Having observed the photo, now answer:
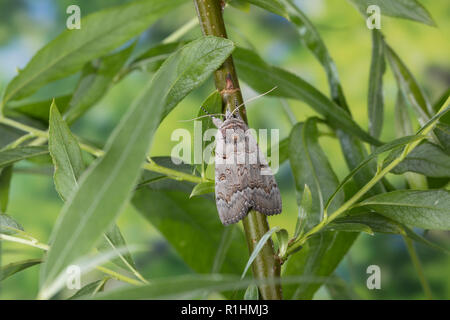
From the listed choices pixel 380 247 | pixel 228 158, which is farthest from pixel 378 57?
pixel 380 247

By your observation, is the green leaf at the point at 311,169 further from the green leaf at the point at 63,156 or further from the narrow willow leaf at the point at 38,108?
the narrow willow leaf at the point at 38,108

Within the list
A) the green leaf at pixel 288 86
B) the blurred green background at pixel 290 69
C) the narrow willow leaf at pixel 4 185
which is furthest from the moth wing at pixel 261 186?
the blurred green background at pixel 290 69

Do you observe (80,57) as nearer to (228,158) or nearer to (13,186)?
(228,158)

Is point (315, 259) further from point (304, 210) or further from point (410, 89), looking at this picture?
point (410, 89)

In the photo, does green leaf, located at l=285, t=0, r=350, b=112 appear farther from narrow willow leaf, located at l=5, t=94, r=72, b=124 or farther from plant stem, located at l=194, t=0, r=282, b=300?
narrow willow leaf, located at l=5, t=94, r=72, b=124

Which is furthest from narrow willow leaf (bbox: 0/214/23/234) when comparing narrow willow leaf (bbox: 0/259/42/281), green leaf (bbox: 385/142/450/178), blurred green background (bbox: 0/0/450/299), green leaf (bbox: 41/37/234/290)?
blurred green background (bbox: 0/0/450/299)

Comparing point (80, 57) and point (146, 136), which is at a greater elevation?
point (80, 57)

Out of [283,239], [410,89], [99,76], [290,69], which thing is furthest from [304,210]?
[290,69]
